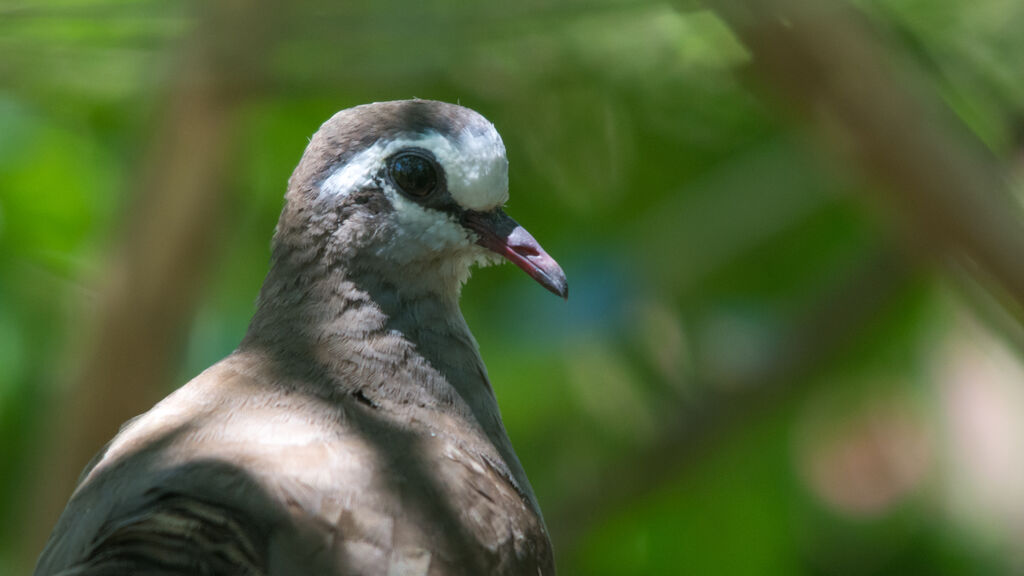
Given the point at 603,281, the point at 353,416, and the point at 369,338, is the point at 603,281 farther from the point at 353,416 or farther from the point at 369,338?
the point at 353,416

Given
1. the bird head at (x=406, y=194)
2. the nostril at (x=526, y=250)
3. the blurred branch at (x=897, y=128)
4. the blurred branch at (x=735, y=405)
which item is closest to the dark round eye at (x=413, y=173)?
Result: the bird head at (x=406, y=194)

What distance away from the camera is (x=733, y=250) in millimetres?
4719

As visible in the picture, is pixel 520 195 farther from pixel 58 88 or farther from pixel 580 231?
pixel 58 88

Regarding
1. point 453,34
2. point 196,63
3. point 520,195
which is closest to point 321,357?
point 453,34

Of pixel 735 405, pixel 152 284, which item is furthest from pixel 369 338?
pixel 735 405

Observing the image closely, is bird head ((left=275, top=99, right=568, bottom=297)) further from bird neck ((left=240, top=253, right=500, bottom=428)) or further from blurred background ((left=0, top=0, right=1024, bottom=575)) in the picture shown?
blurred background ((left=0, top=0, right=1024, bottom=575))

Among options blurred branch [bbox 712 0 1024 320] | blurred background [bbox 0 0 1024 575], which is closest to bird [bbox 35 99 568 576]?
blurred background [bbox 0 0 1024 575]

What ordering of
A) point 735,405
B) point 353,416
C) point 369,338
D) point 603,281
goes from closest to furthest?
point 353,416
point 369,338
point 735,405
point 603,281

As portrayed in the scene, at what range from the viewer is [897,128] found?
255cm

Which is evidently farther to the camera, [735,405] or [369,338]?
[735,405]

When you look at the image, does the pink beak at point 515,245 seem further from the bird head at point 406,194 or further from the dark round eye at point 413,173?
the dark round eye at point 413,173

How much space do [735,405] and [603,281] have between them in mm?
1024

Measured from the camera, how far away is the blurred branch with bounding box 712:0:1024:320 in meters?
2.44

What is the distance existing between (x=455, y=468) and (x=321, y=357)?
0.45 meters
